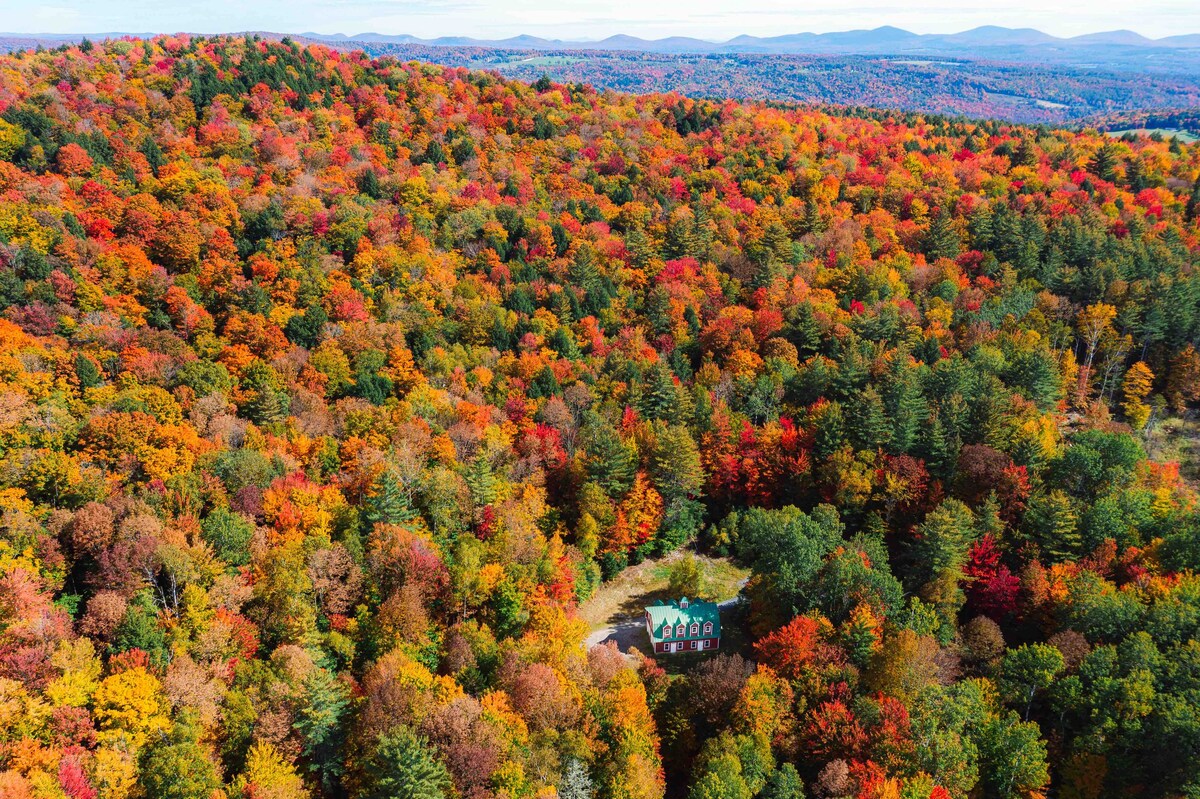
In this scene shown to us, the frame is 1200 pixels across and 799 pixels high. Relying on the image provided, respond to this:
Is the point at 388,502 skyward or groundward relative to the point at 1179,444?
skyward

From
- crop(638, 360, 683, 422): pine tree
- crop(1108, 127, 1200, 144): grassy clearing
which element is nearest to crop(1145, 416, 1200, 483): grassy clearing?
crop(638, 360, 683, 422): pine tree

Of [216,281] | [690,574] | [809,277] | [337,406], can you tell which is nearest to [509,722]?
[690,574]

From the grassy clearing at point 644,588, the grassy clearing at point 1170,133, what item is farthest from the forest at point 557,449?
the grassy clearing at point 1170,133

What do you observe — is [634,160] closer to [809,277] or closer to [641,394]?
[809,277]

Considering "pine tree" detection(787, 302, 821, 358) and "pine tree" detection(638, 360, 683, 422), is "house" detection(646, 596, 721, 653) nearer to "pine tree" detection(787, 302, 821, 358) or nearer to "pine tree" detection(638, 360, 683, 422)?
"pine tree" detection(638, 360, 683, 422)

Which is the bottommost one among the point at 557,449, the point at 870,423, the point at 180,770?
the point at 180,770

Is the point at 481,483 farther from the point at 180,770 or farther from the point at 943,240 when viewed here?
the point at 943,240

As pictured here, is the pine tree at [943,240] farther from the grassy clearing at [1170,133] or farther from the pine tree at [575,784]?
the grassy clearing at [1170,133]

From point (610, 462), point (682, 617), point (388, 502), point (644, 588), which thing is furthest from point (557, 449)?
point (682, 617)
